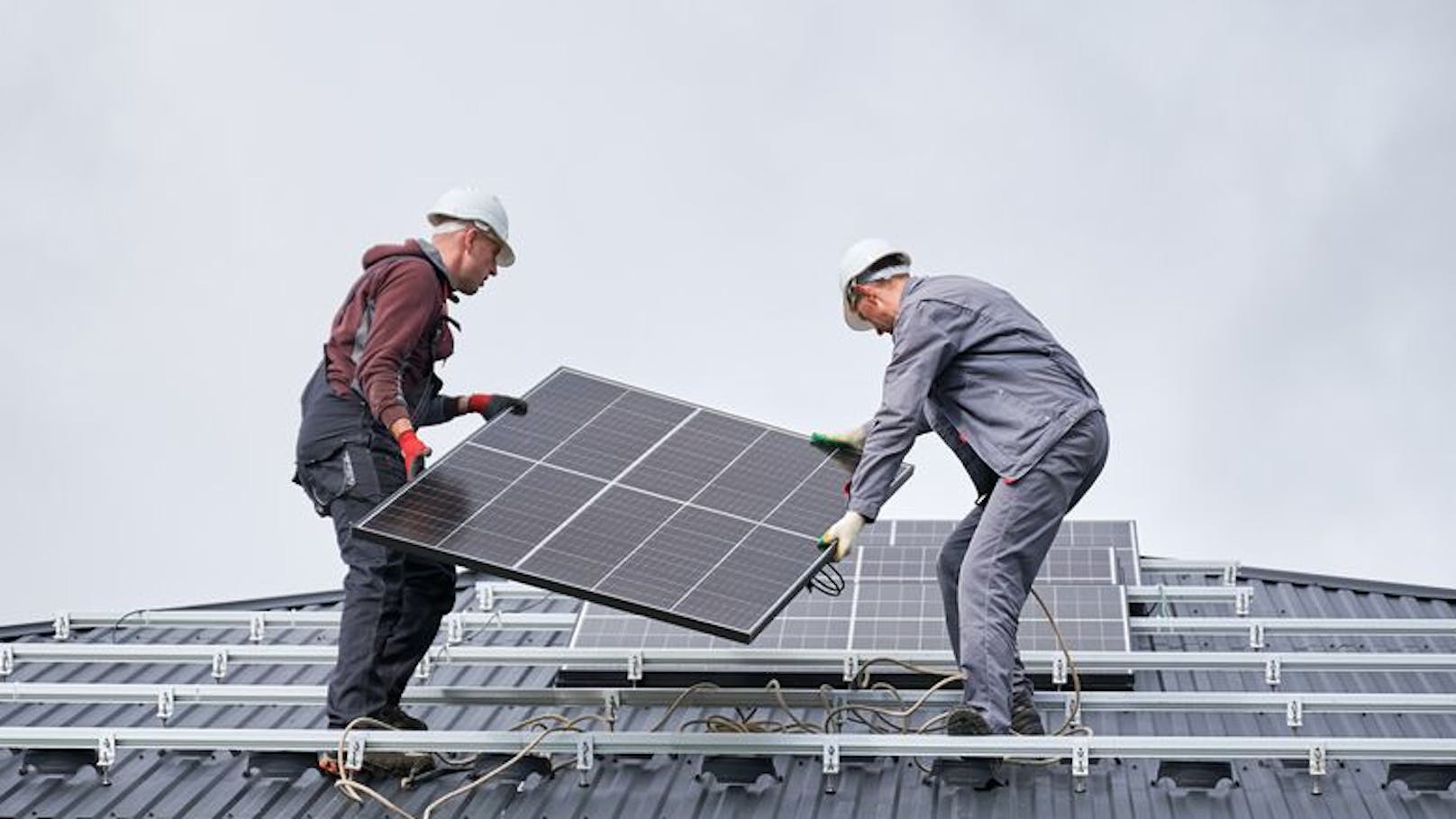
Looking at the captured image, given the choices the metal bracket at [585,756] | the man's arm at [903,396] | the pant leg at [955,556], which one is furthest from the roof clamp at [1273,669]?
the metal bracket at [585,756]

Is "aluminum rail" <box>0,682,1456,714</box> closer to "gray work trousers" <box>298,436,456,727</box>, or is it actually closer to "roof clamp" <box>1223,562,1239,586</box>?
"gray work trousers" <box>298,436,456,727</box>

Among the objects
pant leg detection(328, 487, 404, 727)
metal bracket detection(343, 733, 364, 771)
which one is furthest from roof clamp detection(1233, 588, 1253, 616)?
metal bracket detection(343, 733, 364, 771)

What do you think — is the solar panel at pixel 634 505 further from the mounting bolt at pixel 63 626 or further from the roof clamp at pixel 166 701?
the mounting bolt at pixel 63 626

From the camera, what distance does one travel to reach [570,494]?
11.3 m

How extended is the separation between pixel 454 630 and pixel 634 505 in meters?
2.88

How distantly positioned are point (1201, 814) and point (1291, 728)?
4.12 feet

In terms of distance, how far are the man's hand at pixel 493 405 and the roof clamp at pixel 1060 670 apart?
9.59 feet

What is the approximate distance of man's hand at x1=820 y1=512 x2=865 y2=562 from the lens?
10.6 metres

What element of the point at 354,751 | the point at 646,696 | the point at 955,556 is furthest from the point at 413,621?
the point at 955,556

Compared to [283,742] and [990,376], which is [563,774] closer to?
[283,742]

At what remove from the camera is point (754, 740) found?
10898 millimetres

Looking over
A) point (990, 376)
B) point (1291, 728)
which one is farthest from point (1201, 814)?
point (990, 376)

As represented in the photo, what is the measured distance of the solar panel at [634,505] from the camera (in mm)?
10492

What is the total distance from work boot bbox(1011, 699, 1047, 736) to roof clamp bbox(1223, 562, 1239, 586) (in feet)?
13.6
